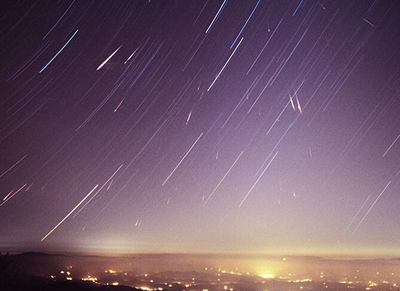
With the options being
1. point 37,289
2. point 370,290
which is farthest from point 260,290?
point 37,289

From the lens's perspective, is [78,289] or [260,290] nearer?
[78,289]

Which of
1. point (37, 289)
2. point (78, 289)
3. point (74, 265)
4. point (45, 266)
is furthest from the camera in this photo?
point (74, 265)

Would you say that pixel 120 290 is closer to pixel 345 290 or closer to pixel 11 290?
pixel 11 290

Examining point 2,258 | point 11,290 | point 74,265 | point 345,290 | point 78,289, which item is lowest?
point 345,290

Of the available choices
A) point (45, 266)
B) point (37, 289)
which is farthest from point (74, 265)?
point (37, 289)

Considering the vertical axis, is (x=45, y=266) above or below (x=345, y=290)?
above

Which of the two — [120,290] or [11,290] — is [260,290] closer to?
[120,290]

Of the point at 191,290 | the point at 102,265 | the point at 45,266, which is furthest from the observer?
the point at 102,265

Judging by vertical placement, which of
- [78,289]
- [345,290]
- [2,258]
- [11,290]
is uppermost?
[2,258]

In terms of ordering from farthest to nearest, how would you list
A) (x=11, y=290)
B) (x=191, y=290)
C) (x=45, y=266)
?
(x=191, y=290) < (x=45, y=266) < (x=11, y=290)
